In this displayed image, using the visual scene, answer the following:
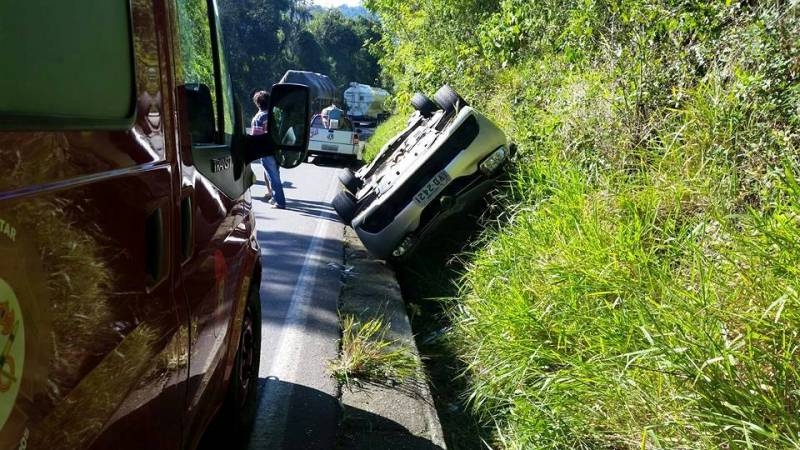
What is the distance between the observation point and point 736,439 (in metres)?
2.69

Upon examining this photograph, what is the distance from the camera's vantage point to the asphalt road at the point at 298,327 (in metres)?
3.95

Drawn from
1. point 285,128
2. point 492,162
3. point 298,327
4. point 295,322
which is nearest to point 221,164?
point 285,128

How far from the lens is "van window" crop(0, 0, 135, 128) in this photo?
1330 mm

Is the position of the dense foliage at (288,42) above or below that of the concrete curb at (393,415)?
below

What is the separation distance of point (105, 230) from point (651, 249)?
10.5 feet

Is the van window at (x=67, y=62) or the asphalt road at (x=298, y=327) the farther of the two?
the asphalt road at (x=298, y=327)

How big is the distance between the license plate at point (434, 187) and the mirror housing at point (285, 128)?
3.36 meters

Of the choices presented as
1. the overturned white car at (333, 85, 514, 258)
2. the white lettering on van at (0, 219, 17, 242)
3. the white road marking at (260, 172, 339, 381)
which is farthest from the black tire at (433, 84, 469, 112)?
the white lettering on van at (0, 219, 17, 242)

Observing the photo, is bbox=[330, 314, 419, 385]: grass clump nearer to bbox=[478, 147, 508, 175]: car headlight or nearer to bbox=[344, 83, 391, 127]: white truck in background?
bbox=[478, 147, 508, 175]: car headlight

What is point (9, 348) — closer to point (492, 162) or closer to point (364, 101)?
point (492, 162)

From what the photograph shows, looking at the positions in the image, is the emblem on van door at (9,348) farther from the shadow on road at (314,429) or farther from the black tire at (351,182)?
the black tire at (351,182)

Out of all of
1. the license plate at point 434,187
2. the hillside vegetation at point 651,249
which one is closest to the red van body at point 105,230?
the hillside vegetation at point 651,249

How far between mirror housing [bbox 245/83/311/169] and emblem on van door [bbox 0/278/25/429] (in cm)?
222

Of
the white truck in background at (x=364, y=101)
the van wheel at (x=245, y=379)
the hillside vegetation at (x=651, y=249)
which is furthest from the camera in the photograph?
the white truck in background at (x=364, y=101)
